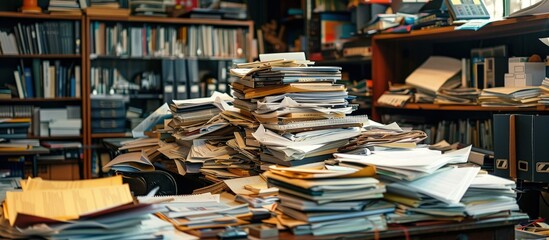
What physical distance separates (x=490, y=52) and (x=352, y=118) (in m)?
1.94

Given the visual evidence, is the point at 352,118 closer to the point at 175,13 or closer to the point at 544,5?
the point at 544,5

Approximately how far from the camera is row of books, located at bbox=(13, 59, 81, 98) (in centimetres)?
639

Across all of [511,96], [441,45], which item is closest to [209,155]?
[511,96]

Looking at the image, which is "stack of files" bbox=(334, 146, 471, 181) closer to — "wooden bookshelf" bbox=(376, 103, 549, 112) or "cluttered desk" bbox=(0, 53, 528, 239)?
"cluttered desk" bbox=(0, 53, 528, 239)

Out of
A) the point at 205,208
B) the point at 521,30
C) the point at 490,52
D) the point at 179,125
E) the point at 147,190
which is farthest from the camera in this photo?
the point at 490,52

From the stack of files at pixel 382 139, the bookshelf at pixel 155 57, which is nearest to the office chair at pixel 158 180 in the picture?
the stack of files at pixel 382 139

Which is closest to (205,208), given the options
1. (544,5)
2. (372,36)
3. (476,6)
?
(544,5)

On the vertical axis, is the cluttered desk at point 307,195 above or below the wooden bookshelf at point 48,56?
below

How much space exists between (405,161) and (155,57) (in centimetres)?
477

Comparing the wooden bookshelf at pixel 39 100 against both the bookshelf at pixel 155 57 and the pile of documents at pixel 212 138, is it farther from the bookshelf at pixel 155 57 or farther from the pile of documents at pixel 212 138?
the pile of documents at pixel 212 138

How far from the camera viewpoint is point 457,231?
7.02 ft

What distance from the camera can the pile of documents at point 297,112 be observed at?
262 centimetres

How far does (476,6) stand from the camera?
13.5ft

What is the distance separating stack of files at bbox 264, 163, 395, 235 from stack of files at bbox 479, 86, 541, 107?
1.79 m
